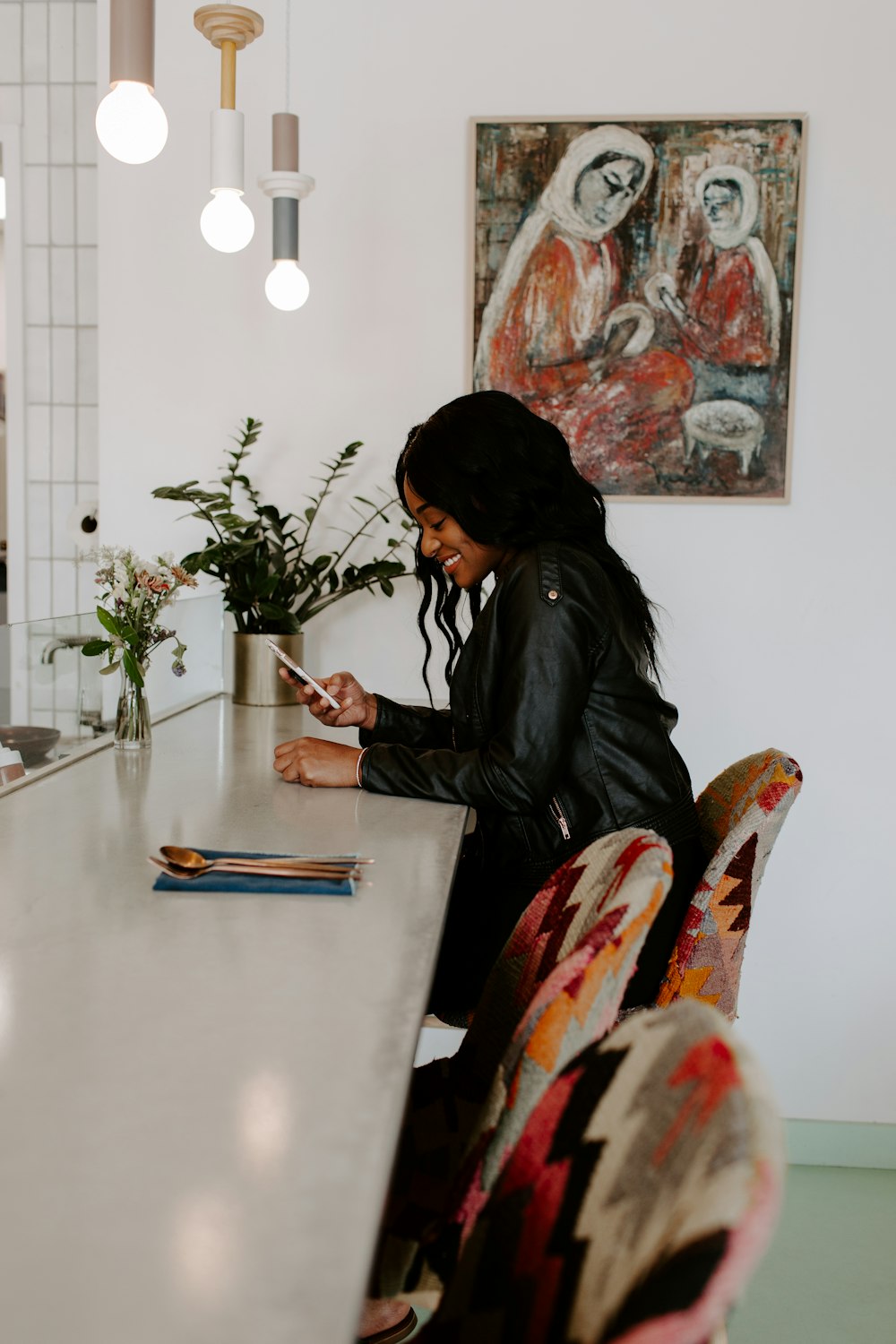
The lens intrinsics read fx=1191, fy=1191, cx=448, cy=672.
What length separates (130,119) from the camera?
1.46 metres

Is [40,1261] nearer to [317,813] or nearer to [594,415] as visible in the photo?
[317,813]

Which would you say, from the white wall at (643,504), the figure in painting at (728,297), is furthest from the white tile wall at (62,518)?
the figure in painting at (728,297)

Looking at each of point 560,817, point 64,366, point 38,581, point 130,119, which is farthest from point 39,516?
point 560,817

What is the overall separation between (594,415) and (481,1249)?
2093 mm

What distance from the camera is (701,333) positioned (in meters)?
2.57

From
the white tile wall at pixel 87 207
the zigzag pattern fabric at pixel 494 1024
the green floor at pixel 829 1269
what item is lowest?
the green floor at pixel 829 1269

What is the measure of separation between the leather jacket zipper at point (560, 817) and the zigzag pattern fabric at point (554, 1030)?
0.69 meters

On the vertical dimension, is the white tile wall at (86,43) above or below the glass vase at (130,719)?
above

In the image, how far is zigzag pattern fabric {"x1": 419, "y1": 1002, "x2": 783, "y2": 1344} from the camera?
1.70ft

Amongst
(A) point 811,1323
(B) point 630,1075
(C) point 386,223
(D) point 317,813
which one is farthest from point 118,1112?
(C) point 386,223

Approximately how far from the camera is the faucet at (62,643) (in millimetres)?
1912

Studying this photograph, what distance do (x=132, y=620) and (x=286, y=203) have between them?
85 centimetres

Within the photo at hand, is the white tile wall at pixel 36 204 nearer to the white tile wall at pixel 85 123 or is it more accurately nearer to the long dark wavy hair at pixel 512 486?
the white tile wall at pixel 85 123

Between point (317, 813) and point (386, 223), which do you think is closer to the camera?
point (317, 813)
